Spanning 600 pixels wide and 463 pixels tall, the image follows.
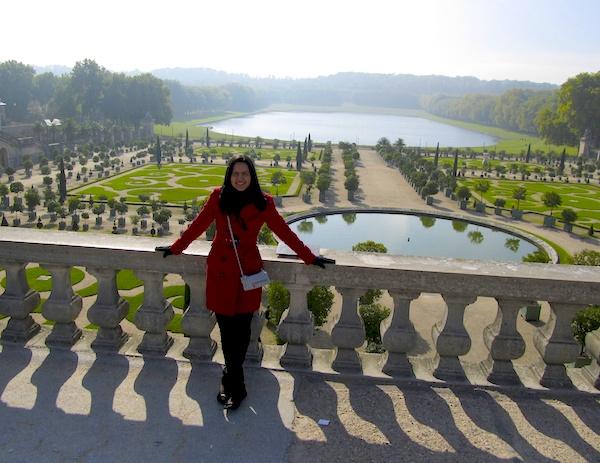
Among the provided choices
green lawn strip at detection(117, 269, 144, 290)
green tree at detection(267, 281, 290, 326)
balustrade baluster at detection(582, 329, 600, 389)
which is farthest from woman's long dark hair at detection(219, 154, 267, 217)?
green lawn strip at detection(117, 269, 144, 290)

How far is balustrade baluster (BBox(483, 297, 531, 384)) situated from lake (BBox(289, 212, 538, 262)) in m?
26.1

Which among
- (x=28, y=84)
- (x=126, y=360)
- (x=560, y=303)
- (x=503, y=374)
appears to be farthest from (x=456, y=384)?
(x=28, y=84)

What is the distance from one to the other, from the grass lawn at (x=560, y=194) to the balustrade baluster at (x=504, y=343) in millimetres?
37974

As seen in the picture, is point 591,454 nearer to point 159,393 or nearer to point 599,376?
point 599,376

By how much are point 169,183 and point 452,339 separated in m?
49.4

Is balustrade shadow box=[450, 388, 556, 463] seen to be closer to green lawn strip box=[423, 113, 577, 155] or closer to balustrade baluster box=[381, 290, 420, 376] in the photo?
balustrade baluster box=[381, 290, 420, 376]

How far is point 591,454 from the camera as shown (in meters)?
3.66

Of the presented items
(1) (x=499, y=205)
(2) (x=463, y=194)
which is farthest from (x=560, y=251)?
(2) (x=463, y=194)

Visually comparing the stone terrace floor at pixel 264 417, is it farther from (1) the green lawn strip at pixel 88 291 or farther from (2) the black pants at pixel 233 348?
(1) the green lawn strip at pixel 88 291

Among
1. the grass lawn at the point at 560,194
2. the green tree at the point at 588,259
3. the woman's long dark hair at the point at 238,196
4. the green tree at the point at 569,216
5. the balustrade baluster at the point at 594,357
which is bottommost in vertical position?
the grass lawn at the point at 560,194

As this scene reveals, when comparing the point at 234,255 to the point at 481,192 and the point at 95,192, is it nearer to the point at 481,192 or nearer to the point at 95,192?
the point at 95,192

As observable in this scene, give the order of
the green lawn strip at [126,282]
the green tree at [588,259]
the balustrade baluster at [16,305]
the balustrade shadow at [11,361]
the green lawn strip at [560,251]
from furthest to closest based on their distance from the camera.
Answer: the green lawn strip at [560,251] → the green lawn strip at [126,282] → the green tree at [588,259] → the balustrade baluster at [16,305] → the balustrade shadow at [11,361]

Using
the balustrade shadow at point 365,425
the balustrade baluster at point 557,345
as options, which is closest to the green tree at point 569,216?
the balustrade baluster at point 557,345

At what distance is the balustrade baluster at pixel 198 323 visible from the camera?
450cm
